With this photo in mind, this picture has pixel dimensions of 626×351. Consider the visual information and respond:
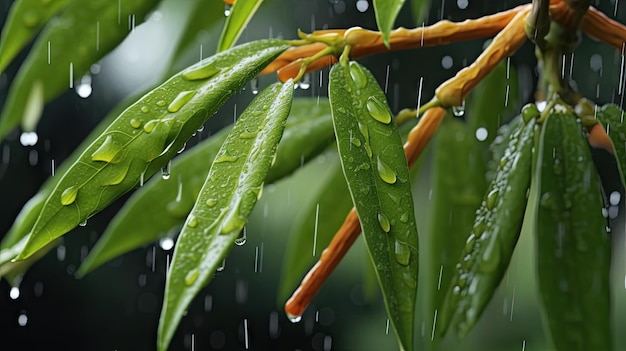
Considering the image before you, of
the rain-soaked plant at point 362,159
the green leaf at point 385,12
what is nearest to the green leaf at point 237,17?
the rain-soaked plant at point 362,159

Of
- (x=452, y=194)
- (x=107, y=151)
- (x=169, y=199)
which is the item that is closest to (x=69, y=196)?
(x=107, y=151)

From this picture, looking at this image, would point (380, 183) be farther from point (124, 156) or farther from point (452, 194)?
point (452, 194)

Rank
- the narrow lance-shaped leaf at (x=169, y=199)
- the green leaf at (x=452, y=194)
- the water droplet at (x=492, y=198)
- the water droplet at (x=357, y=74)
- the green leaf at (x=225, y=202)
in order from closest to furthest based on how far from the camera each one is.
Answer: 1. the green leaf at (x=225, y=202)
2. the water droplet at (x=357, y=74)
3. the water droplet at (x=492, y=198)
4. the narrow lance-shaped leaf at (x=169, y=199)
5. the green leaf at (x=452, y=194)

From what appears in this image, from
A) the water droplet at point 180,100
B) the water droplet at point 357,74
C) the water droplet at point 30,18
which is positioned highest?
the water droplet at point 30,18

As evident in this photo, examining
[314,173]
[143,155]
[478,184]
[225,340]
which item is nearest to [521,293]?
[314,173]

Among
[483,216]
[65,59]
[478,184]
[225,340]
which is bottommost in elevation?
[225,340]

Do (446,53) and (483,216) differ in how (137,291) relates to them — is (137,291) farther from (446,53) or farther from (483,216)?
(483,216)

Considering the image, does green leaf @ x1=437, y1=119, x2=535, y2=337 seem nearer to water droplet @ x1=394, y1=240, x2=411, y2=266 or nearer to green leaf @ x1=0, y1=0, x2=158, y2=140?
water droplet @ x1=394, y1=240, x2=411, y2=266

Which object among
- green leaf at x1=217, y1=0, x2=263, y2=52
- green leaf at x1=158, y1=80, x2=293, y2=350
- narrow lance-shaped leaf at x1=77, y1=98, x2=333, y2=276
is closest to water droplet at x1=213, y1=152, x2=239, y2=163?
green leaf at x1=158, y1=80, x2=293, y2=350

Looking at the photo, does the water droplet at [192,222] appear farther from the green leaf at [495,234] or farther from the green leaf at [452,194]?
the green leaf at [452,194]
